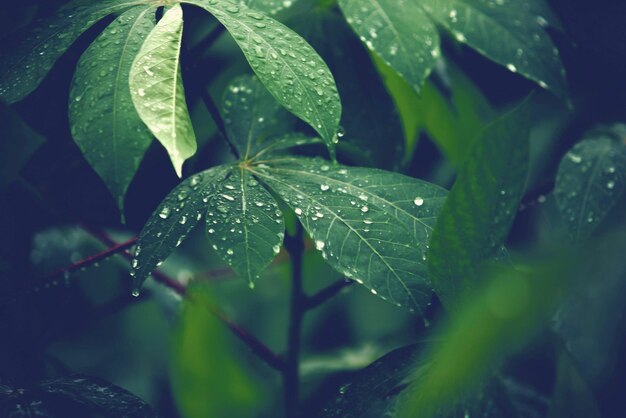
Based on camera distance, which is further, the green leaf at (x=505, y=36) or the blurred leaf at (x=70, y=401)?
the green leaf at (x=505, y=36)

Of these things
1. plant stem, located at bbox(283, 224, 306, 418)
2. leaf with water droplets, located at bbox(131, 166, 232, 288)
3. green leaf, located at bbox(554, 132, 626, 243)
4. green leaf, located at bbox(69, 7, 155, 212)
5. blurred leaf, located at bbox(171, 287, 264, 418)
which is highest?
green leaf, located at bbox(69, 7, 155, 212)

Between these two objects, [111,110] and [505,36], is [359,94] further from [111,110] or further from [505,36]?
[111,110]

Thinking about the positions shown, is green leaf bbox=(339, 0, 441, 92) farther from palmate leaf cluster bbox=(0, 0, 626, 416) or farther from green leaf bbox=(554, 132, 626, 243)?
green leaf bbox=(554, 132, 626, 243)

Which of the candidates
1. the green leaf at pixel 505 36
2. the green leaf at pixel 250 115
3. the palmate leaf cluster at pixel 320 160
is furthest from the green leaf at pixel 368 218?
the green leaf at pixel 505 36

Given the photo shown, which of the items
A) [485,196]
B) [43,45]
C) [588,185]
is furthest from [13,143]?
[588,185]

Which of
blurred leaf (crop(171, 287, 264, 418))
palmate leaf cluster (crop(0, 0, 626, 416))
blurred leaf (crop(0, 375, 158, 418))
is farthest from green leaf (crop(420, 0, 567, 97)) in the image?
blurred leaf (crop(0, 375, 158, 418))

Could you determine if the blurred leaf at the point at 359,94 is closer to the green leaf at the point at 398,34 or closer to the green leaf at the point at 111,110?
the green leaf at the point at 398,34
